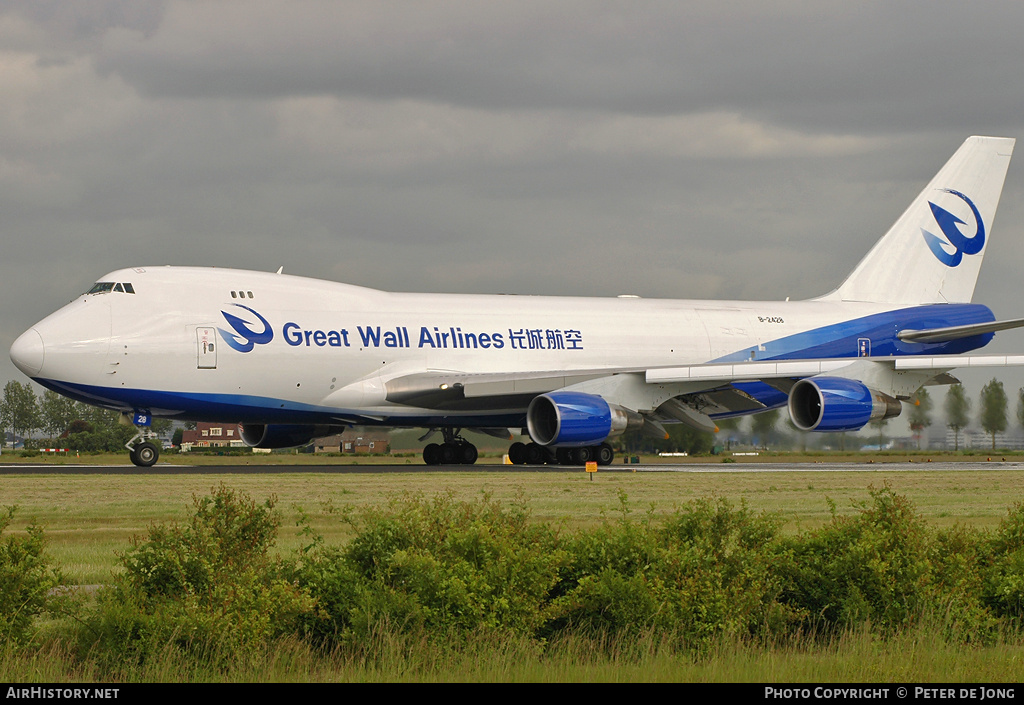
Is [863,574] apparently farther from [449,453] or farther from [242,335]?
[449,453]

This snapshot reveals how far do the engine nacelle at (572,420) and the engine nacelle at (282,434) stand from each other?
7013 mm

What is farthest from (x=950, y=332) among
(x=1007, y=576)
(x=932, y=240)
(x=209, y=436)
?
(x=209, y=436)

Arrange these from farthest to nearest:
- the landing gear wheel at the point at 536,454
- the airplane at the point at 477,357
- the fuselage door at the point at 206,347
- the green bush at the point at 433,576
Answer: the landing gear wheel at the point at 536,454 < the fuselage door at the point at 206,347 < the airplane at the point at 477,357 < the green bush at the point at 433,576

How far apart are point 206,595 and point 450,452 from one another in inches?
1154

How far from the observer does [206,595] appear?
959cm

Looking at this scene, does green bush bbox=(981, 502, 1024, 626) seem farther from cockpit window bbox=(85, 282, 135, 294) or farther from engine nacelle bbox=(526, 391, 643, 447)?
cockpit window bbox=(85, 282, 135, 294)

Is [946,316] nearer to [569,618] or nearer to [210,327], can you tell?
[210,327]

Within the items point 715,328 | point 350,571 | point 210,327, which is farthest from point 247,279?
point 350,571

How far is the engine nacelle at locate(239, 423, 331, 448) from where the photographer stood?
3675 centimetres

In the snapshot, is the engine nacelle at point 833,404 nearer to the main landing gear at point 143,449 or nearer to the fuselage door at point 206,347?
the fuselage door at point 206,347

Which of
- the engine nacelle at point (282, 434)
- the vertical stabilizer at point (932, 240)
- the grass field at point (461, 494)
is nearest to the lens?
the grass field at point (461, 494)

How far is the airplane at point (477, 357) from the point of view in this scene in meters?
30.8

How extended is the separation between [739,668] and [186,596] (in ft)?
14.1

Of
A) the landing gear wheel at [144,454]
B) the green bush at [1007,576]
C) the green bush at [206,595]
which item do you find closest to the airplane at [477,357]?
the landing gear wheel at [144,454]
